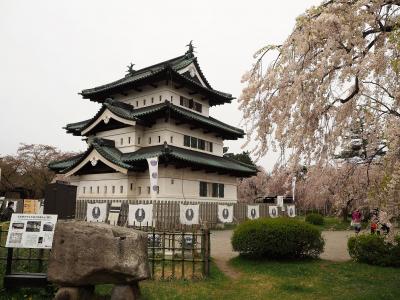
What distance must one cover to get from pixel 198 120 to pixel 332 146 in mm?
17074

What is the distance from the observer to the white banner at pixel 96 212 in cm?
1864

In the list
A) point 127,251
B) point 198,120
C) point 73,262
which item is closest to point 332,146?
point 127,251

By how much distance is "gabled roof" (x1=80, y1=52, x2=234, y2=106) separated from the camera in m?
23.1

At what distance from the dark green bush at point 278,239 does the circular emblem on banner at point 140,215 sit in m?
5.65

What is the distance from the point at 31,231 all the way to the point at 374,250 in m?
10.4

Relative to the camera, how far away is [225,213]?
22469 millimetres

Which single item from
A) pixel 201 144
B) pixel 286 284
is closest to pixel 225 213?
pixel 201 144

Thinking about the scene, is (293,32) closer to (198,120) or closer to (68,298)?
(68,298)

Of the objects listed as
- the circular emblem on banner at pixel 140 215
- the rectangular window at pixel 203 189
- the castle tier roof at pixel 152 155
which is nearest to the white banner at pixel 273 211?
the castle tier roof at pixel 152 155

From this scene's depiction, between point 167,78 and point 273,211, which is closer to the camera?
point 167,78

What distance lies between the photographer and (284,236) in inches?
458

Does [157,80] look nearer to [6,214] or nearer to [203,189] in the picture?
[203,189]

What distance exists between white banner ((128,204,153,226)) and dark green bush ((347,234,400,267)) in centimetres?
875

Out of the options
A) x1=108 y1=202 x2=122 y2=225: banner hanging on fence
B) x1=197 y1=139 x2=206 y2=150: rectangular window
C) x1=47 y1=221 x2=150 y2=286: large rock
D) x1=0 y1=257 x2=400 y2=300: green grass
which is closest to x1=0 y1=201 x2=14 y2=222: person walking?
x1=108 y1=202 x2=122 y2=225: banner hanging on fence
